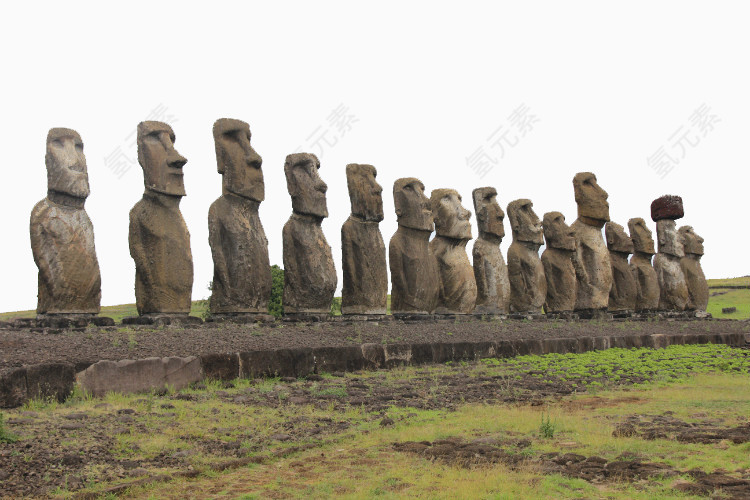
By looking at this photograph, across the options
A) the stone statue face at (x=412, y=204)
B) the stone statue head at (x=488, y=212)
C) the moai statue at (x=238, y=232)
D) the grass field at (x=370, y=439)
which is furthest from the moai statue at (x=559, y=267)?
the grass field at (x=370, y=439)

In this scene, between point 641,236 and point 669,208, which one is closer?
point 641,236

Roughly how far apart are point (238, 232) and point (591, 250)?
485 inches

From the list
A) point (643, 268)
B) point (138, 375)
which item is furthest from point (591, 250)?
point (138, 375)

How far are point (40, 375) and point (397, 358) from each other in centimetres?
532

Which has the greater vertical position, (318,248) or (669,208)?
(669,208)

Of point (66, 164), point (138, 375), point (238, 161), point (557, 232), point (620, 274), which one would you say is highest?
point (238, 161)

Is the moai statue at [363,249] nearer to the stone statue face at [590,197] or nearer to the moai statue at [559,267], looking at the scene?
the moai statue at [559,267]

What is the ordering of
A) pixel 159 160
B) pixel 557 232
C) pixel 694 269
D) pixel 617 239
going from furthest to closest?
pixel 694 269 < pixel 617 239 < pixel 557 232 < pixel 159 160

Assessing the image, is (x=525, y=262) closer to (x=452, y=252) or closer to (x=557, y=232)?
(x=557, y=232)

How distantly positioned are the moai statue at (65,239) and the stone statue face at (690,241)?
822 inches

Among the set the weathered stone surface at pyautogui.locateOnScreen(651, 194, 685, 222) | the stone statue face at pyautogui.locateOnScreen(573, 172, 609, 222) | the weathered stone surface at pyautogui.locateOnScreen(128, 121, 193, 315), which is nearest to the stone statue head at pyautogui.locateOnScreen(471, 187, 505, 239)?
the stone statue face at pyautogui.locateOnScreen(573, 172, 609, 222)

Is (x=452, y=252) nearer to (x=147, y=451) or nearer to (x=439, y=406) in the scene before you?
(x=439, y=406)

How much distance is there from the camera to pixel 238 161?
12750 millimetres

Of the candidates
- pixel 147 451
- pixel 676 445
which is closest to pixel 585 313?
pixel 676 445
